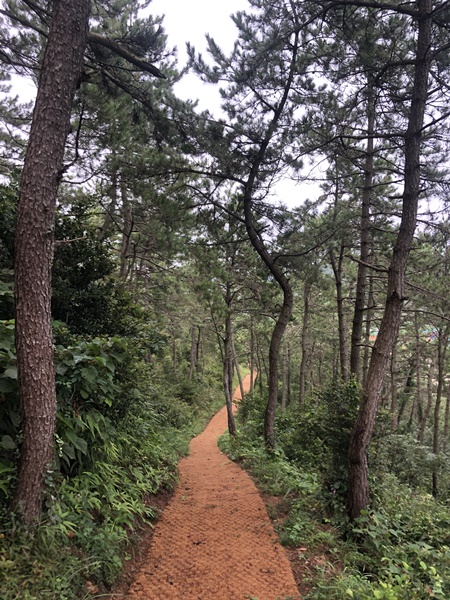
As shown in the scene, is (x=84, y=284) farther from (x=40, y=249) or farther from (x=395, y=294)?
(x=395, y=294)

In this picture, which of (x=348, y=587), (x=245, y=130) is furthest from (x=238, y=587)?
(x=245, y=130)

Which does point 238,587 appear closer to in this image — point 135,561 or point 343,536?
point 135,561

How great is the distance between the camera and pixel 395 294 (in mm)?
4664

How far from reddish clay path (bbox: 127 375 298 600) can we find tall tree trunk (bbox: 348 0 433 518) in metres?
1.44

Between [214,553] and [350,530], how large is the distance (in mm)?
1826

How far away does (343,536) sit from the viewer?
4348 mm

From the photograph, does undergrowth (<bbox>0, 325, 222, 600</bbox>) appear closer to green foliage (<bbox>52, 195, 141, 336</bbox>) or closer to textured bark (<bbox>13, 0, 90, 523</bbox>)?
textured bark (<bbox>13, 0, 90, 523</bbox>)

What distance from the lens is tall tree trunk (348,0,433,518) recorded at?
4547 millimetres

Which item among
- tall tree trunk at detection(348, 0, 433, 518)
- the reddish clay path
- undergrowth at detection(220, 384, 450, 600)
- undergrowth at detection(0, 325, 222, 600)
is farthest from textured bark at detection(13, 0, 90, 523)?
tall tree trunk at detection(348, 0, 433, 518)

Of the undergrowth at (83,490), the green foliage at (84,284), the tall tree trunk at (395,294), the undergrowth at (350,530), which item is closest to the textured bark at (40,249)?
the undergrowth at (83,490)

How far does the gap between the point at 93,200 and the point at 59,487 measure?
404cm

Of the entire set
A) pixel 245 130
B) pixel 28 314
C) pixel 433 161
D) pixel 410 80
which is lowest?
pixel 28 314

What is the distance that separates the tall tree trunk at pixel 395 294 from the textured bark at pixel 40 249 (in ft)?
12.7

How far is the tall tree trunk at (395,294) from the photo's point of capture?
4547 mm
